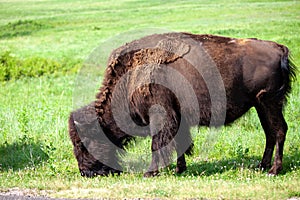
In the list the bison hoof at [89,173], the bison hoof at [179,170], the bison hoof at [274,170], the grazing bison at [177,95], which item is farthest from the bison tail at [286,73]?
the bison hoof at [89,173]

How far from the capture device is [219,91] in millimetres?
9023

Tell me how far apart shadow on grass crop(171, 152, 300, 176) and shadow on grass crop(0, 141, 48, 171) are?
112 inches

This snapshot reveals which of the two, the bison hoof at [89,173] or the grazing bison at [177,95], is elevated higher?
the grazing bison at [177,95]

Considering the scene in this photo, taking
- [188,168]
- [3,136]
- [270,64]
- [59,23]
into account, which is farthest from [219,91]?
[59,23]

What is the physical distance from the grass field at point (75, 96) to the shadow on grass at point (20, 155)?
0.08 feet

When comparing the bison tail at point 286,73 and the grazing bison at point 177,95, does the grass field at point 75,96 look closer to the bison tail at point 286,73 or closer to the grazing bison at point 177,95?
the grazing bison at point 177,95

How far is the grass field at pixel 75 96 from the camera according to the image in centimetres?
796

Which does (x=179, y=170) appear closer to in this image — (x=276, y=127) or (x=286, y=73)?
(x=276, y=127)

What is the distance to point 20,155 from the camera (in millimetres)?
11094

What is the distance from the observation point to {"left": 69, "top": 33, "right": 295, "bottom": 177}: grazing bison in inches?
351

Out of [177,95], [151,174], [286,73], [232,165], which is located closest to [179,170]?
[151,174]

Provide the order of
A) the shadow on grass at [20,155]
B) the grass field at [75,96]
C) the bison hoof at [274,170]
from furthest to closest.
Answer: the shadow on grass at [20,155], the bison hoof at [274,170], the grass field at [75,96]

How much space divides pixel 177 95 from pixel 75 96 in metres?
7.66

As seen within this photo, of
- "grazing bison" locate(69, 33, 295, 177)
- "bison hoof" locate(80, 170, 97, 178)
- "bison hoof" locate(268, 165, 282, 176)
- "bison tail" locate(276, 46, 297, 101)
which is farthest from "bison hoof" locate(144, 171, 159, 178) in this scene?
"bison tail" locate(276, 46, 297, 101)
